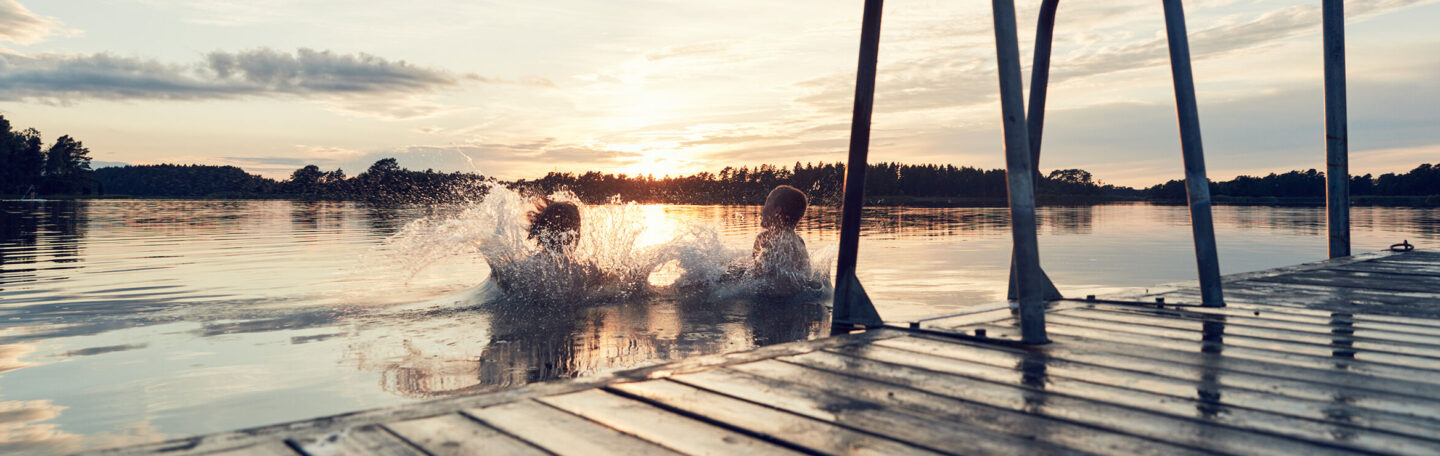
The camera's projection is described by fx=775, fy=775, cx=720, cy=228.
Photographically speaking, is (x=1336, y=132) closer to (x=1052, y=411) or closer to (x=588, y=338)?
(x=588, y=338)

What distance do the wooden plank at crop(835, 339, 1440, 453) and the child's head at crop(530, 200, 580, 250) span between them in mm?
7600

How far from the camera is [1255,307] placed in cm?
645

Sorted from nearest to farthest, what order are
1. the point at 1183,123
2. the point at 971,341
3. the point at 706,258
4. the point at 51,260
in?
the point at 971,341 < the point at 1183,123 < the point at 706,258 < the point at 51,260

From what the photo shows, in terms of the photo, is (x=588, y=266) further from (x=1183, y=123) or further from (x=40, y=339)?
(x=1183, y=123)

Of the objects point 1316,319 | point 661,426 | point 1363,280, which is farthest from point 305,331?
point 1363,280

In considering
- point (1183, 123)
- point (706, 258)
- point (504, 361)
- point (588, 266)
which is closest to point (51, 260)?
point (588, 266)

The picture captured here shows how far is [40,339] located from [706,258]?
819 centimetres

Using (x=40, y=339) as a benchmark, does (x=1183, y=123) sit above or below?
above

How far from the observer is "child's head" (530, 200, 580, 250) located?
1152 cm

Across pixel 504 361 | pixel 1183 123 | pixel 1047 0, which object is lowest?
pixel 504 361

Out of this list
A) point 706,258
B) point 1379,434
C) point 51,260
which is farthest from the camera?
point 51,260

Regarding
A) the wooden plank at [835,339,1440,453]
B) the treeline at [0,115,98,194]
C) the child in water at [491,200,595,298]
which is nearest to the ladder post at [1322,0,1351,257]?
the wooden plank at [835,339,1440,453]

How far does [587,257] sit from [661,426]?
29.4 ft

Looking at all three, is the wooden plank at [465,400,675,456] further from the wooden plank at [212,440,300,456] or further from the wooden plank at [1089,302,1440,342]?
the wooden plank at [1089,302,1440,342]
